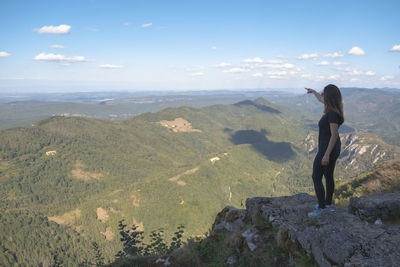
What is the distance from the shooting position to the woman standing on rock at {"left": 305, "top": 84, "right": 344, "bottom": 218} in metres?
7.28

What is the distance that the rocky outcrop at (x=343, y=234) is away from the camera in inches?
203

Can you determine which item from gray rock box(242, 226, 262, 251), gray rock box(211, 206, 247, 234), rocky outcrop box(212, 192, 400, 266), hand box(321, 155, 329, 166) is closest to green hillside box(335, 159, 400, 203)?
rocky outcrop box(212, 192, 400, 266)

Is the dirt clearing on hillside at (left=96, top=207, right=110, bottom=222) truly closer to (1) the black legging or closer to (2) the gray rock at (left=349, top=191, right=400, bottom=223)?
(1) the black legging

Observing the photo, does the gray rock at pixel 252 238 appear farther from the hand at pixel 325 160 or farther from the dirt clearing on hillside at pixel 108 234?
the dirt clearing on hillside at pixel 108 234

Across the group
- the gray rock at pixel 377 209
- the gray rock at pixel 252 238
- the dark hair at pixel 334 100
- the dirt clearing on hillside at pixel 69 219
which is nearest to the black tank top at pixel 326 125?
the dark hair at pixel 334 100

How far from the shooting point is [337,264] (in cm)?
525

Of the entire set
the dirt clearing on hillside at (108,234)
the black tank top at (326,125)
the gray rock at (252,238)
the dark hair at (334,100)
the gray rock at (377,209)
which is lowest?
the dirt clearing on hillside at (108,234)

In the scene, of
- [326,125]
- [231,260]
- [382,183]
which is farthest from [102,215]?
[326,125]

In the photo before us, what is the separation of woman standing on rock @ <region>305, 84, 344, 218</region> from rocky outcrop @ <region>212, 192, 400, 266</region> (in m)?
0.67

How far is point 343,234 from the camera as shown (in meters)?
5.78

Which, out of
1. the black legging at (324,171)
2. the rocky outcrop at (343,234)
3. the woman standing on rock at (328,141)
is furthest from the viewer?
the black legging at (324,171)

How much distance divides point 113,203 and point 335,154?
589 ft

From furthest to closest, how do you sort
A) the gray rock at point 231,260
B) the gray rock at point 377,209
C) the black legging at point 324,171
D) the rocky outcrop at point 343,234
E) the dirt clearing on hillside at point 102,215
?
1. the dirt clearing on hillside at point 102,215
2. the gray rock at point 231,260
3. the gray rock at point 377,209
4. the black legging at point 324,171
5. the rocky outcrop at point 343,234

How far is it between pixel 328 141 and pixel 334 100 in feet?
4.59
